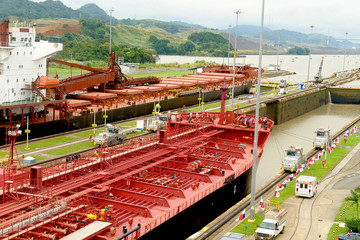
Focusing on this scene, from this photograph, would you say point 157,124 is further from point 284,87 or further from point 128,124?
point 284,87

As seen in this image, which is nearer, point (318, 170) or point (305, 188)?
point (305, 188)

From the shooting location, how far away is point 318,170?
44.5 meters

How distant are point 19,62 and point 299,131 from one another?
4593cm

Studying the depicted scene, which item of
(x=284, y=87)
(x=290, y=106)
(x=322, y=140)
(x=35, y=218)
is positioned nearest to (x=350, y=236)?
(x=35, y=218)

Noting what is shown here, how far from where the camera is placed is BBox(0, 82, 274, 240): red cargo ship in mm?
23125

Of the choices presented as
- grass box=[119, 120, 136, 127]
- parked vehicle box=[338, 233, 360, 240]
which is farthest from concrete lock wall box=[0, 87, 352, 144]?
parked vehicle box=[338, 233, 360, 240]

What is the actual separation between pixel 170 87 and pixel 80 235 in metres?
68.4

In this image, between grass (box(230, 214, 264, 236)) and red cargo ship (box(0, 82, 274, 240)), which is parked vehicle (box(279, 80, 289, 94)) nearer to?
red cargo ship (box(0, 82, 274, 240))

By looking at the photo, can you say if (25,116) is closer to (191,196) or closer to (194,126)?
(194,126)

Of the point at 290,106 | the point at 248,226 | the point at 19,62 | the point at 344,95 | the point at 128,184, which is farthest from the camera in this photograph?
the point at 344,95

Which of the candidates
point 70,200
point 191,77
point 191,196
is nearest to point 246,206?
point 191,196

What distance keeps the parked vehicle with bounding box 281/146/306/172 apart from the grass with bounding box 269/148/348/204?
39.8 inches

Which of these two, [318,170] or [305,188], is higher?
[305,188]

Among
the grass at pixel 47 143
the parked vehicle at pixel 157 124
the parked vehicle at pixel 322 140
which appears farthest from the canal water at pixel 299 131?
the grass at pixel 47 143
